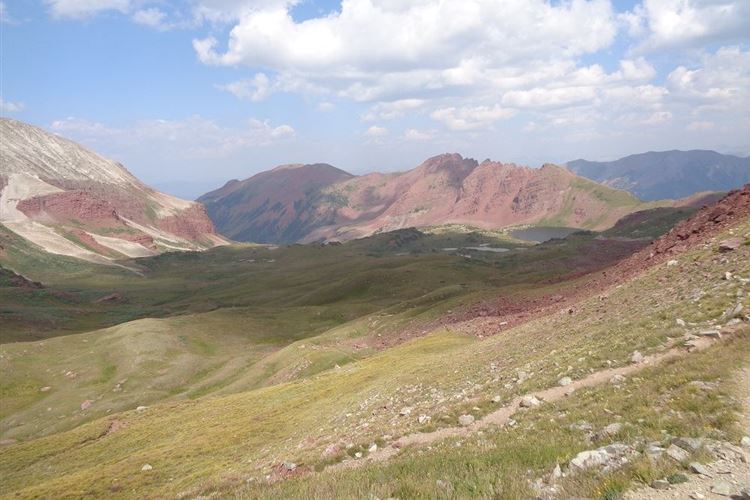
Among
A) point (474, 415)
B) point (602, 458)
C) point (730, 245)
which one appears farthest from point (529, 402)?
point (730, 245)

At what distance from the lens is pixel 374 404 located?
3309cm

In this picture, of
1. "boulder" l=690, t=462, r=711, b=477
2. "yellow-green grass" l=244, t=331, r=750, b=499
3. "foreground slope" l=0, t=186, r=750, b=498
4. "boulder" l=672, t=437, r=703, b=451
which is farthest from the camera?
"foreground slope" l=0, t=186, r=750, b=498

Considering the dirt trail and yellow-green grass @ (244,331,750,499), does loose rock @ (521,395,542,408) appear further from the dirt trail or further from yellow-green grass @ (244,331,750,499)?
yellow-green grass @ (244,331,750,499)

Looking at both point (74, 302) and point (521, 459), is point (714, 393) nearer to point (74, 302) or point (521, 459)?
point (521, 459)

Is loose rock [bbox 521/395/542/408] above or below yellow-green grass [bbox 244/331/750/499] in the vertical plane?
below

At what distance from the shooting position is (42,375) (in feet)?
260

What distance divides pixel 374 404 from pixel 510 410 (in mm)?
13600

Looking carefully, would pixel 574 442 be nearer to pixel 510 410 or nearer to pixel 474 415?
pixel 510 410

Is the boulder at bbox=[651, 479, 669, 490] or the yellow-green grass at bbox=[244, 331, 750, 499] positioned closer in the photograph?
the boulder at bbox=[651, 479, 669, 490]

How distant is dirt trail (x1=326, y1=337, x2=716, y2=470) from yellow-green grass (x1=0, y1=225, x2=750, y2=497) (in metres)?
0.77

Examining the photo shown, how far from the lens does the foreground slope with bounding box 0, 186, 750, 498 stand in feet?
46.0

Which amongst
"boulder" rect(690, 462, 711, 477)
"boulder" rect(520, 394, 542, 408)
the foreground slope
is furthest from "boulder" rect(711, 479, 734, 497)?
"boulder" rect(520, 394, 542, 408)

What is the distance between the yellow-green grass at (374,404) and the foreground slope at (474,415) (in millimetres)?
155

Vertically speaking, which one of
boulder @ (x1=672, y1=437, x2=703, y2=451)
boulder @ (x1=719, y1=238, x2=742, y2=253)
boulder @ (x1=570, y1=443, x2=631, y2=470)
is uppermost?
boulder @ (x1=719, y1=238, x2=742, y2=253)
